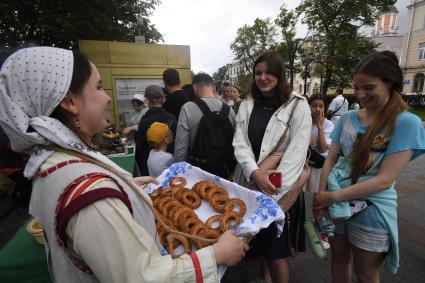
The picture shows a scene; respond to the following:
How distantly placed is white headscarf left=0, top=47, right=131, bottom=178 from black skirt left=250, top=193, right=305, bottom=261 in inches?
71.2

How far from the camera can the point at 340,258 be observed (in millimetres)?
2020

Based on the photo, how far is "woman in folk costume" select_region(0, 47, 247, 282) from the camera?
77 centimetres

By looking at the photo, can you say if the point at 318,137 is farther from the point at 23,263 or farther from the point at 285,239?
the point at 23,263

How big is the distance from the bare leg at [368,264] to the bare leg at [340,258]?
0.16 m

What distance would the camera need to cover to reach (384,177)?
1.61 m

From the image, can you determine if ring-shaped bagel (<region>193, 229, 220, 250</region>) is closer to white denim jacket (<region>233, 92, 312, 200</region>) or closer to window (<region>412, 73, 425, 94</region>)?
white denim jacket (<region>233, 92, 312, 200</region>)

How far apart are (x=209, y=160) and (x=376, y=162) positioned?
1465mm

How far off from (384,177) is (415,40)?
147 ft

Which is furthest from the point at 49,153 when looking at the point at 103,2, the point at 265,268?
the point at 103,2

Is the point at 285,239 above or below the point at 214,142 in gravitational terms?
below

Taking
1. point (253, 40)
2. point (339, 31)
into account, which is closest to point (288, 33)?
point (339, 31)

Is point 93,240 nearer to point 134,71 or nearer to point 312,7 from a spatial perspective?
point 134,71

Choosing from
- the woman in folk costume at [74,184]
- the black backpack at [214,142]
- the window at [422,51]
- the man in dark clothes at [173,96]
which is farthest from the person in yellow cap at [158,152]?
the window at [422,51]

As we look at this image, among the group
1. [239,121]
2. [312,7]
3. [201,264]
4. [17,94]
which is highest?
[312,7]
